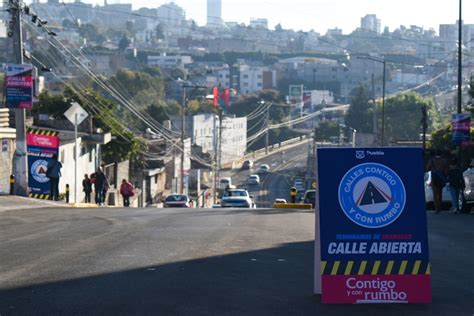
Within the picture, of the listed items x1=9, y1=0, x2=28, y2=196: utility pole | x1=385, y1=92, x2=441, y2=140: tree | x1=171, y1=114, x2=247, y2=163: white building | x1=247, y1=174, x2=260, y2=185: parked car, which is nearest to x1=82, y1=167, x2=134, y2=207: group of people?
x1=9, y1=0, x2=28, y2=196: utility pole

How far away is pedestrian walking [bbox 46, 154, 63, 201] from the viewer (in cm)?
3559

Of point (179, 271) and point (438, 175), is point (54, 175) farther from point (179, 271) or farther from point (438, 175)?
point (179, 271)

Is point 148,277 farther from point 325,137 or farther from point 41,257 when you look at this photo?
point 325,137

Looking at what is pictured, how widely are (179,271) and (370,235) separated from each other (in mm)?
3066

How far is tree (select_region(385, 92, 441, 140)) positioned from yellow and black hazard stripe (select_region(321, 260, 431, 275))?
363 ft

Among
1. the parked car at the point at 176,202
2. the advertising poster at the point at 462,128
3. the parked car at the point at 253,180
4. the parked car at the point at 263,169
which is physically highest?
the advertising poster at the point at 462,128

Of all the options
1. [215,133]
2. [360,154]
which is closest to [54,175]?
[360,154]

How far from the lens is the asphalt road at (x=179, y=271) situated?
34.4 ft

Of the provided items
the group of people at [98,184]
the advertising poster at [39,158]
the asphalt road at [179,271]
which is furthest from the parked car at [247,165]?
the asphalt road at [179,271]

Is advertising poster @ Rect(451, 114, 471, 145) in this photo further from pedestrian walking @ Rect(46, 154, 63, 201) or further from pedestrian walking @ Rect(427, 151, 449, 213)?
pedestrian walking @ Rect(46, 154, 63, 201)

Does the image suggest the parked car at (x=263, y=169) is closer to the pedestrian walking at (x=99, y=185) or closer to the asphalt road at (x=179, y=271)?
the pedestrian walking at (x=99, y=185)

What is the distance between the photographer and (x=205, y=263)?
13.5 m

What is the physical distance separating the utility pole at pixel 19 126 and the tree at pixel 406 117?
8866 cm

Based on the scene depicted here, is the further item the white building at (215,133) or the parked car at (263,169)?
the parked car at (263,169)
